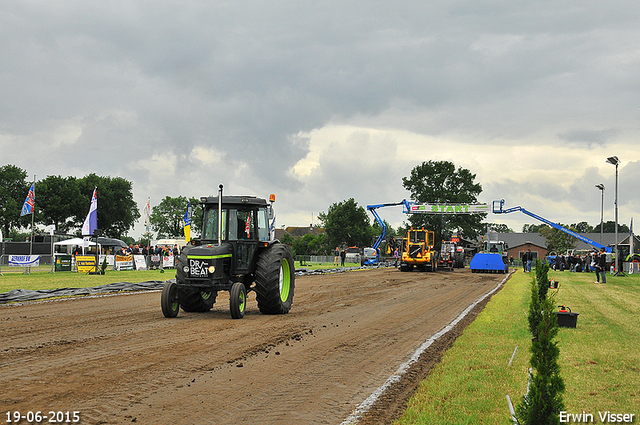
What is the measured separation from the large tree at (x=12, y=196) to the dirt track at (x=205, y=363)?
2511 inches

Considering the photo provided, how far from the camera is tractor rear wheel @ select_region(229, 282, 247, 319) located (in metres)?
11.5

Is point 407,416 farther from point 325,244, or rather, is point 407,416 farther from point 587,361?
point 325,244

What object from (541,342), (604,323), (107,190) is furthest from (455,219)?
(541,342)

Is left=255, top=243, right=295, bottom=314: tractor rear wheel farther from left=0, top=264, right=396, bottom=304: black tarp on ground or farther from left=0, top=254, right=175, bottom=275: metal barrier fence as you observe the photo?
left=0, top=254, right=175, bottom=275: metal barrier fence

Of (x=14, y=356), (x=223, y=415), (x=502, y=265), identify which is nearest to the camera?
(x=223, y=415)

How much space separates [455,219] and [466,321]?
60.6m

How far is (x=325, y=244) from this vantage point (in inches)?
3905

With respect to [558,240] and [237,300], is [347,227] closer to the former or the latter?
[558,240]

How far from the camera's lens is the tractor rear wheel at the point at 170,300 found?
37.8ft

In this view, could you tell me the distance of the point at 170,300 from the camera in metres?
11.6

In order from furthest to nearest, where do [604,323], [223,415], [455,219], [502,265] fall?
[455,219] → [502,265] → [604,323] → [223,415]

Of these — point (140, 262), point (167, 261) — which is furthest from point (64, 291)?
point (167, 261)

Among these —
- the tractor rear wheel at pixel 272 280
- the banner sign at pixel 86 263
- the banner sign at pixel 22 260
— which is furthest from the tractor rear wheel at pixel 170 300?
the banner sign at pixel 22 260

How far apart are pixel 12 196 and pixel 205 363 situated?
250 feet
